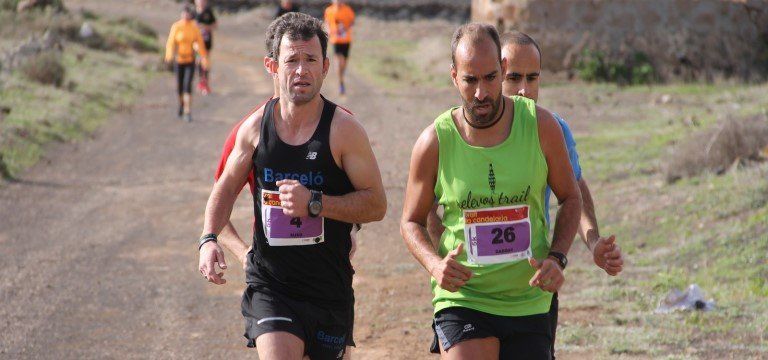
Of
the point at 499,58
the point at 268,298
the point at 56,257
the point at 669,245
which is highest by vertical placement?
the point at 499,58

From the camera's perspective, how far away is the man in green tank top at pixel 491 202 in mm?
4398

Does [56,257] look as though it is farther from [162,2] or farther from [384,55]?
[162,2]

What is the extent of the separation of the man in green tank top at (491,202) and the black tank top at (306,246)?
431 mm

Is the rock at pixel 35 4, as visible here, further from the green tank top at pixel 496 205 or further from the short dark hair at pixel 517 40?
the green tank top at pixel 496 205

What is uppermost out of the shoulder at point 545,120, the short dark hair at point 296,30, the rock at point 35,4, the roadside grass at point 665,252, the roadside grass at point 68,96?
the short dark hair at point 296,30

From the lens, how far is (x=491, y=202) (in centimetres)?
440

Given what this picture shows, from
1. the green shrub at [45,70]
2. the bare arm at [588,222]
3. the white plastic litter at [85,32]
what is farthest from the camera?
the white plastic litter at [85,32]

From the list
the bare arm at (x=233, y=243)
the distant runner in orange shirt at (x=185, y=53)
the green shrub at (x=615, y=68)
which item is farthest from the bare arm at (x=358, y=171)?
the green shrub at (x=615, y=68)

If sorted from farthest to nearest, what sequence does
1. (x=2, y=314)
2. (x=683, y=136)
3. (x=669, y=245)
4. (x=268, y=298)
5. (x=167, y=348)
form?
(x=683, y=136), (x=669, y=245), (x=2, y=314), (x=167, y=348), (x=268, y=298)

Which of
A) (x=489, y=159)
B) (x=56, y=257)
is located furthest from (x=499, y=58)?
(x=56, y=257)

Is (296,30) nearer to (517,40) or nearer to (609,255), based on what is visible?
(517,40)

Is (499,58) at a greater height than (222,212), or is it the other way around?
(499,58)

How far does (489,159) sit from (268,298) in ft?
3.61

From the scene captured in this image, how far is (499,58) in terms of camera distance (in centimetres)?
444
